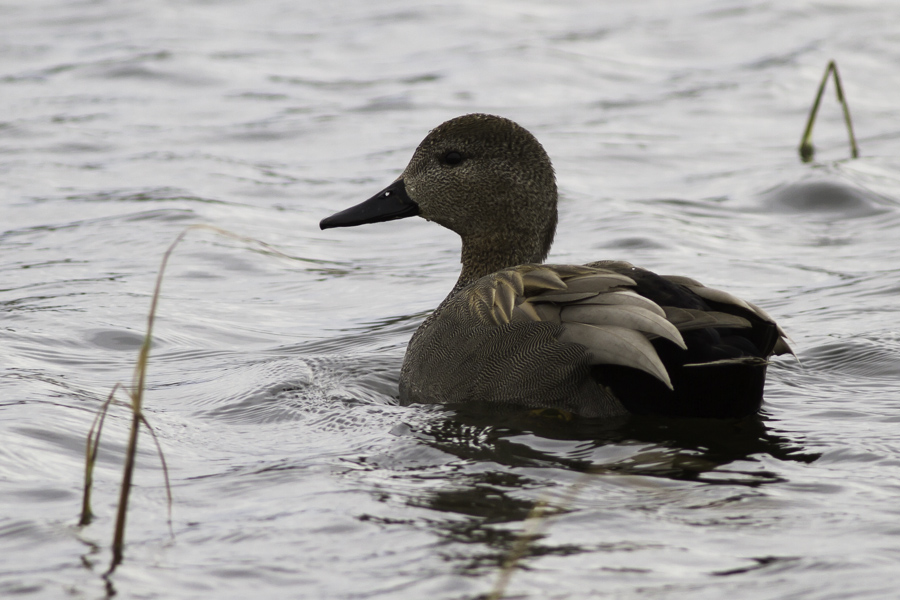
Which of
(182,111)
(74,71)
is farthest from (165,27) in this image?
(182,111)

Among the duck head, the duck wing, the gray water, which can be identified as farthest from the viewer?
the duck head

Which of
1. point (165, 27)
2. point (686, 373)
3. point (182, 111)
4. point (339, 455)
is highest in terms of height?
point (165, 27)

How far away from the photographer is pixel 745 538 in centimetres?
371

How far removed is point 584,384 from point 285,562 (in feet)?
5.45

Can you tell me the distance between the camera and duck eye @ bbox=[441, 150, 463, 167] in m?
6.04

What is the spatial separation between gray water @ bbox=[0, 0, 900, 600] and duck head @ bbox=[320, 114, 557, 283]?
2.65ft

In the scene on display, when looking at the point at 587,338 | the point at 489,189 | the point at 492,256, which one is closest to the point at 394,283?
the point at 492,256

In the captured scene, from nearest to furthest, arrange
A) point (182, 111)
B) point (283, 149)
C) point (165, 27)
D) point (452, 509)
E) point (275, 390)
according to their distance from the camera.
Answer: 1. point (452, 509)
2. point (275, 390)
3. point (283, 149)
4. point (182, 111)
5. point (165, 27)

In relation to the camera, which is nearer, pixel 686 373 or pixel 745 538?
pixel 745 538

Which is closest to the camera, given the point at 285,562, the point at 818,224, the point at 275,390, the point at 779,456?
the point at 285,562

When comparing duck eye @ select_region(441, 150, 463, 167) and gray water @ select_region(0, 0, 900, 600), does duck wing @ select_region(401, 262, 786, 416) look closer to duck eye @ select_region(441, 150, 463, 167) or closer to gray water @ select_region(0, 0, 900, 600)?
gray water @ select_region(0, 0, 900, 600)

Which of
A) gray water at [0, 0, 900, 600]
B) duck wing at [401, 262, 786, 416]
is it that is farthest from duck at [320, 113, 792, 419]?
gray water at [0, 0, 900, 600]

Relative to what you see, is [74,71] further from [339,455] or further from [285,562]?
[285,562]

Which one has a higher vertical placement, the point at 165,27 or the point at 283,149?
the point at 165,27
